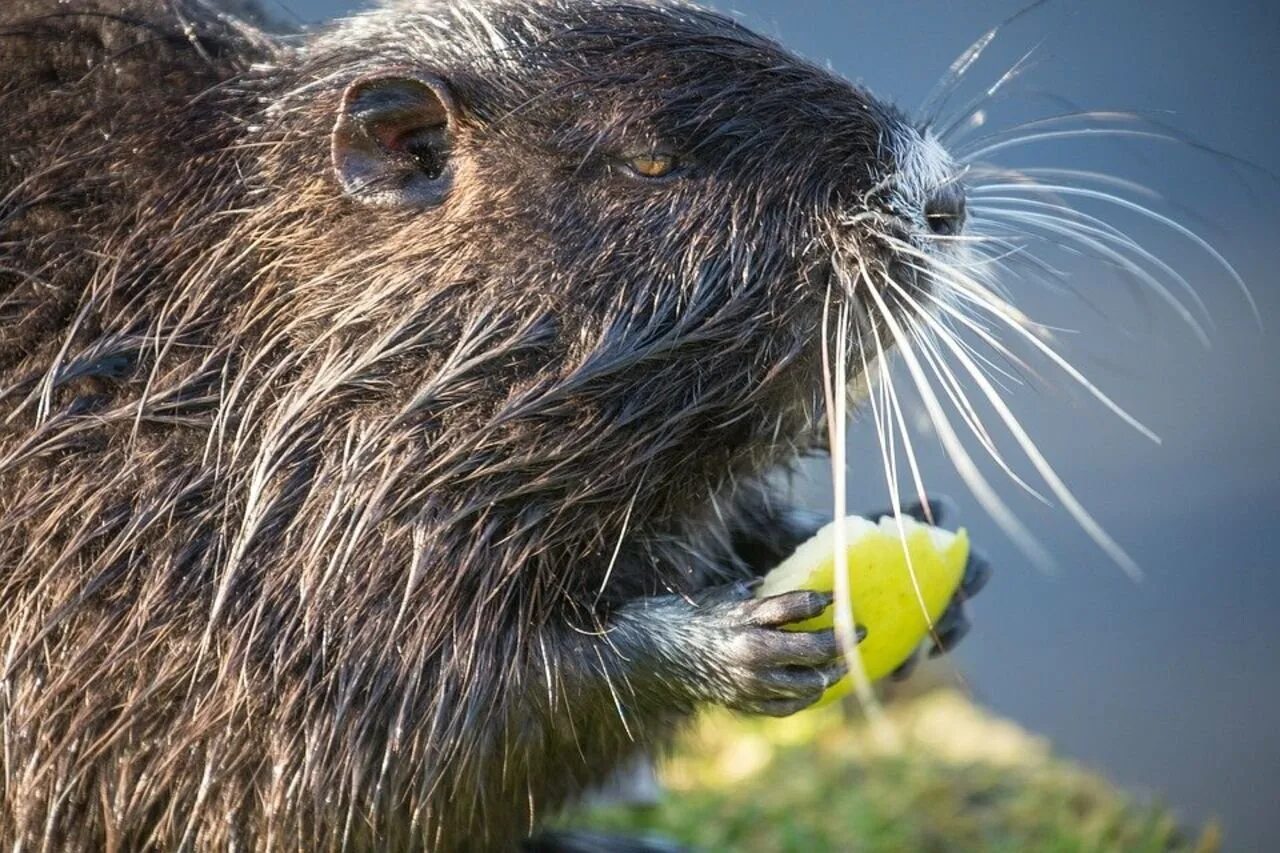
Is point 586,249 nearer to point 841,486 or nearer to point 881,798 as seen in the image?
point 841,486

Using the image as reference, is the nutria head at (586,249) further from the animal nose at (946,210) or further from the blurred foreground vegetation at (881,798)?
the blurred foreground vegetation at (881,798)

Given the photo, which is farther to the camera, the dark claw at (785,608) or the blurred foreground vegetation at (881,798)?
the blurred foreground vegetation at (881,798)

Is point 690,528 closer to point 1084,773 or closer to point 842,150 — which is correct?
point 842,150

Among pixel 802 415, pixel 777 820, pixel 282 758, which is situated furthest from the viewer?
pixel 777 820

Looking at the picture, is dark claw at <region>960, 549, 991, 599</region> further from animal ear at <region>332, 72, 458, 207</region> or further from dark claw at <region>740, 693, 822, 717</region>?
animal ear at <region>332, 72, 458, 207</region>

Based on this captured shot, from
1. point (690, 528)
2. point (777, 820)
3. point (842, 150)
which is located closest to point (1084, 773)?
point (777, 820)

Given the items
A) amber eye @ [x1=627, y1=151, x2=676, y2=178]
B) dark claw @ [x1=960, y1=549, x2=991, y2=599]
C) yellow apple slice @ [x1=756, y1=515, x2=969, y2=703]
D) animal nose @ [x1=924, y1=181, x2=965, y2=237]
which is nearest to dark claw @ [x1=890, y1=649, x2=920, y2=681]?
dark claw @ [x1=960, y1=549, x2=991, y2=599]

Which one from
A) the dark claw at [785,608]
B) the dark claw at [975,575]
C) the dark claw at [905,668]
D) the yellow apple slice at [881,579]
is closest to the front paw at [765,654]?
the dark claw at [785,608]
